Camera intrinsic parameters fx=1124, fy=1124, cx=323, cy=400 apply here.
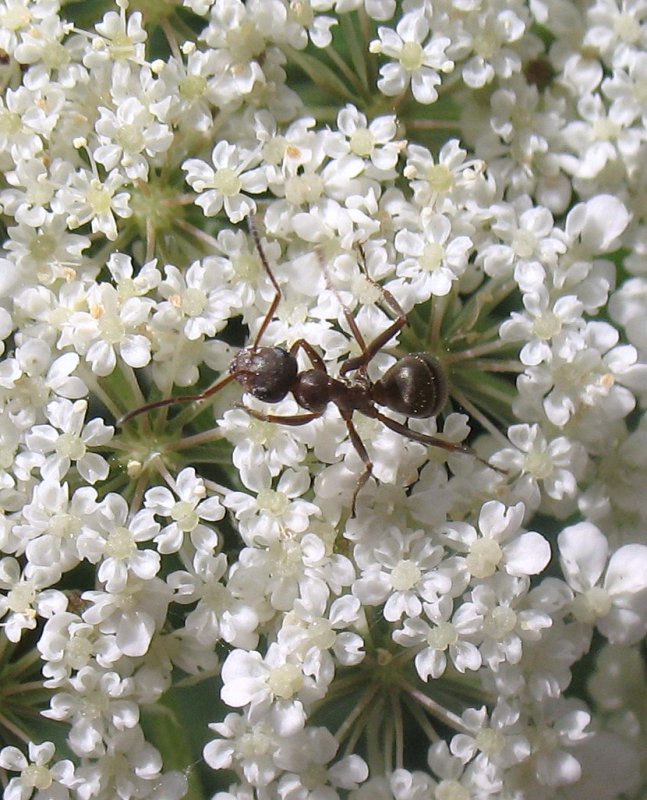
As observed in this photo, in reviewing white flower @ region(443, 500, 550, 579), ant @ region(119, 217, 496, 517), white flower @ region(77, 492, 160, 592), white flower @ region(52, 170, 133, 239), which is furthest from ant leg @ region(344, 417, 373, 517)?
white flower @ region(52, 170, 133, 239)

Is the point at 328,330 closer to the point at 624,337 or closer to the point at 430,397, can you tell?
the point at 430,397

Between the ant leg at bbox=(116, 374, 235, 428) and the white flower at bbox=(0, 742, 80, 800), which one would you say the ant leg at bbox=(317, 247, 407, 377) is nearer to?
the ant leg at bbox=(116, 374, 235, 428)

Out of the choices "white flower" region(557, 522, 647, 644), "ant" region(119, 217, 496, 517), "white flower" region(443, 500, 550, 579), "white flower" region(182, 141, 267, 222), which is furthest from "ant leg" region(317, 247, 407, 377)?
"white flower" region(557, 522, 647, 644)

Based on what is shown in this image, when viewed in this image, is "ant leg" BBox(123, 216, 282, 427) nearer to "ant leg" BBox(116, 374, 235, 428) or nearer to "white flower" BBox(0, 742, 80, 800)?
"ant leg" BBox(116, 374, 235, 428)

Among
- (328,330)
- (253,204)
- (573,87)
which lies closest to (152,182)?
(253,204)

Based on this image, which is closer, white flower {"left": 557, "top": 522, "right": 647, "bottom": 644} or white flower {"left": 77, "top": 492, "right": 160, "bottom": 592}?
white flower {"left": 77, "top": 492, "right": 160, "bottom": 592}

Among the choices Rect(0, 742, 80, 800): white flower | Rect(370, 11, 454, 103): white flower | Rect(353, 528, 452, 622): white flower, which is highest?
Rect(370, 11, 454, 103): white flower

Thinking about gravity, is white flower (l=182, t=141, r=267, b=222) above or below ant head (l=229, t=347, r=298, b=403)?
above
